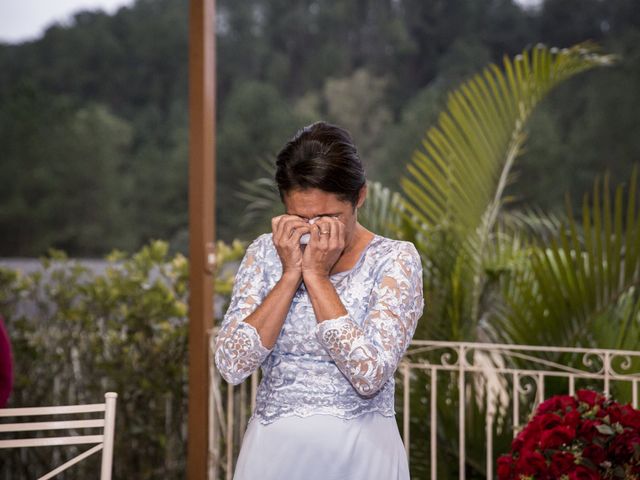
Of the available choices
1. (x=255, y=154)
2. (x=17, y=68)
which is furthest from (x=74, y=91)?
(x=255, y=154)

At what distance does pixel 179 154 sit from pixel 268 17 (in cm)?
147

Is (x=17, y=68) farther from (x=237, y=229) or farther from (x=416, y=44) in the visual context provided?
(x=416, y=44)

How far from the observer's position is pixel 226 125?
679 centimetres

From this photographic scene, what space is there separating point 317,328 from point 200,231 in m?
1.87

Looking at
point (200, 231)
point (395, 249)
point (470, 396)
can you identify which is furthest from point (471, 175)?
point (395, 249)

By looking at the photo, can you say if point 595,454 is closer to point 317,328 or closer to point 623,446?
point 623,446

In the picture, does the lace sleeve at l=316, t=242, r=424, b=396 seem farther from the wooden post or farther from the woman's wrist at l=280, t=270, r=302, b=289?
the wooden post

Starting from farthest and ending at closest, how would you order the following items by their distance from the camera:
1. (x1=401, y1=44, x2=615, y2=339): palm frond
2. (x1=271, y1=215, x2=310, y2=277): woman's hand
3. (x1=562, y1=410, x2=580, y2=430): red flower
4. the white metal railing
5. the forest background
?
the forest background < (x1=401, y1=44, x2=615, y2=339): palm frond < the white metal railing < (x1=562, y1=410, x2=580, y2=430): red flower < (x1=271, y1=215, x2=310, y2=277): woman's hand

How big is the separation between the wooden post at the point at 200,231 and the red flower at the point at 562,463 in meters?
1.75

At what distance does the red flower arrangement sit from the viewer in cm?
192

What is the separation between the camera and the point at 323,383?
61.9 inches

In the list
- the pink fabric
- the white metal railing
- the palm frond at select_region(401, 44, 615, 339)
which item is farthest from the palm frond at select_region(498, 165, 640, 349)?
the pink fabric

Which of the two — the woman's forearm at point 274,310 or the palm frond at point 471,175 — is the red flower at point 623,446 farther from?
the palm frond at point 471,175

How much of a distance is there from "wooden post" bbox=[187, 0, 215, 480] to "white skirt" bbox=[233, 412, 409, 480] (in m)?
1.75
